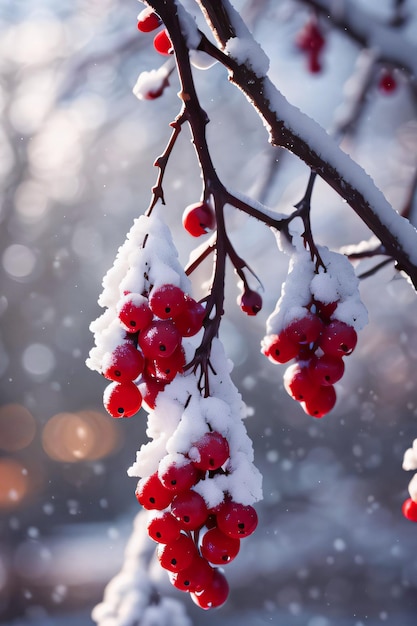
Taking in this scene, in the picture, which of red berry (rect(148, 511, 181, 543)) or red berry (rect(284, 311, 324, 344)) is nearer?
red berry (rect(148, 511, 181, 543))

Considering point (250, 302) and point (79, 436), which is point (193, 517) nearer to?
point (250, 302)

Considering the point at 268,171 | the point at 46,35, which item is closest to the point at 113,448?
the point at 46,35

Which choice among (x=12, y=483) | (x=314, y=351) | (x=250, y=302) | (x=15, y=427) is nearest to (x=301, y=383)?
(x=314, y=351)

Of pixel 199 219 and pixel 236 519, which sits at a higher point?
pixel 199 219

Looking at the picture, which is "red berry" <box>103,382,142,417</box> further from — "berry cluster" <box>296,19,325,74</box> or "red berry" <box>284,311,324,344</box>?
"berry cluster" <box>296,19,325,74</box>

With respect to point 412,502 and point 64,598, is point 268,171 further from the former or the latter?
point 64,598

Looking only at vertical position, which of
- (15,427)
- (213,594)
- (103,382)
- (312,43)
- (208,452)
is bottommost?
(213,594)

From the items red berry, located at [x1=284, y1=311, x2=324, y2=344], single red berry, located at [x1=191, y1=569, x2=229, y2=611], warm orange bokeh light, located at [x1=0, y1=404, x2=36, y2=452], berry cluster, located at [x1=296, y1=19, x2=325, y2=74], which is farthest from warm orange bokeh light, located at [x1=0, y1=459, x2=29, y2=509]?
red berry, located at [x1=284, y1=311, x2=324, y2=344]
